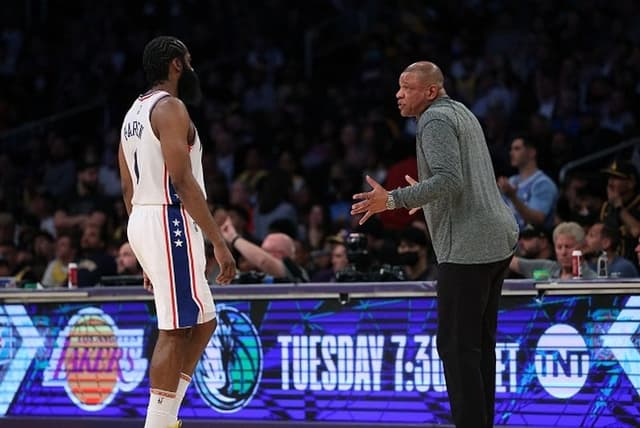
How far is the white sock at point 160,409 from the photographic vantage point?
5.93 metres

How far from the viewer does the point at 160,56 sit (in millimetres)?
6234

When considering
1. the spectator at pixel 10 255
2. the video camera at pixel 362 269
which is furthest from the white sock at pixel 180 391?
the spectator at pixel 10 255

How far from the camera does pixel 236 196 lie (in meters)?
12.6

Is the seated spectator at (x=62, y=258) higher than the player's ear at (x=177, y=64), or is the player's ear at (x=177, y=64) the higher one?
the player's ear at (x=177, y=64)

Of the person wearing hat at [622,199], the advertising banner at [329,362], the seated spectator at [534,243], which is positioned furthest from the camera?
the seated spectator at [534,243]

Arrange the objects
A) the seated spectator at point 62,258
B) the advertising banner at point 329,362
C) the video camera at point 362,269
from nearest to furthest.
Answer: the advertising banner at point 329,362
the video camera at point 362,269
the seated spectator at point 62,258

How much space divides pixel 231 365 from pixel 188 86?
218cm

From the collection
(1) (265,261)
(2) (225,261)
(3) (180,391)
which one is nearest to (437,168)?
(2) (225,261)

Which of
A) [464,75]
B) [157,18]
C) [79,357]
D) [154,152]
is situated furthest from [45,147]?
[154,152]

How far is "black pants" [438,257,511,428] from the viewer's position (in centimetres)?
586

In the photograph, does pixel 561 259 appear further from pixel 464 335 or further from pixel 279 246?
pixel 464 335

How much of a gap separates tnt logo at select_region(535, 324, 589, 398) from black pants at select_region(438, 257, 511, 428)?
1.18 m

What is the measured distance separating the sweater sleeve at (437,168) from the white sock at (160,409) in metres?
1.47

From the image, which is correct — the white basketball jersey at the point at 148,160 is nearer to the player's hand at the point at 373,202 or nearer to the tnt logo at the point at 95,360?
the player's hand at the point at 373,202
